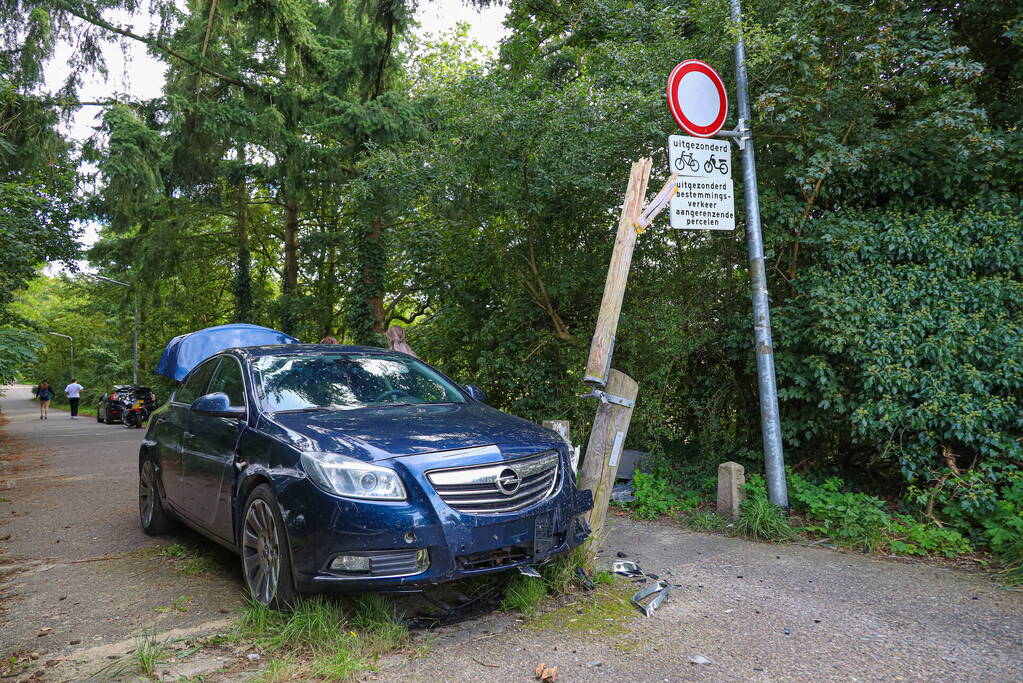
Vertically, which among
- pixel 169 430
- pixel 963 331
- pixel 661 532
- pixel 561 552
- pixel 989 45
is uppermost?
pixel 989 45

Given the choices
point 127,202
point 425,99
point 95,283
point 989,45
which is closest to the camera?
point 989,45

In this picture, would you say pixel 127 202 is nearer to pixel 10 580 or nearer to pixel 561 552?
pixel 10 580

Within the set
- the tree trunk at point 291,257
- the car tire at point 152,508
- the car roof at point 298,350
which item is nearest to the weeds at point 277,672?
the car roof at point 298,350

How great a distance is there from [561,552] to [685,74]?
4.33m

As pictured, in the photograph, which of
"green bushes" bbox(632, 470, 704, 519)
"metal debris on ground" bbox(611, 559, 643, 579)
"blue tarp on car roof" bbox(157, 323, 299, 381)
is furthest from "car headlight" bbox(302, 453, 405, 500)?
"blue tarp on car roof" bbox(157, 323, 299, 381)

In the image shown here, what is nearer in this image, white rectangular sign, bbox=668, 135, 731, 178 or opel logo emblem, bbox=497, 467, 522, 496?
opel logo emblem, bbox=497, 467, 522, 496

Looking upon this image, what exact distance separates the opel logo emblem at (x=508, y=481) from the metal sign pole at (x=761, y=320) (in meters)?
3.23

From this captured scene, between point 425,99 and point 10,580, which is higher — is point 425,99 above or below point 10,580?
above

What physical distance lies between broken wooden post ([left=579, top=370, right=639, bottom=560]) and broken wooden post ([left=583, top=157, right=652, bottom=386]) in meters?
0.12

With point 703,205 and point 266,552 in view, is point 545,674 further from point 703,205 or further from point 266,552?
point 703,205

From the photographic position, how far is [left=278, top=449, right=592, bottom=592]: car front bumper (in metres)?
3.42

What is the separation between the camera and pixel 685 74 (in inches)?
237

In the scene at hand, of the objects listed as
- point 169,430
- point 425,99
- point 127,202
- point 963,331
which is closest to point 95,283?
point 127,202

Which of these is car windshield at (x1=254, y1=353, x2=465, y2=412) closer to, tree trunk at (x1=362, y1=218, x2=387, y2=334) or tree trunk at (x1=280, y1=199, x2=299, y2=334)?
tree trunk at (x1=362, y1=218, x2=387, y2=334)
